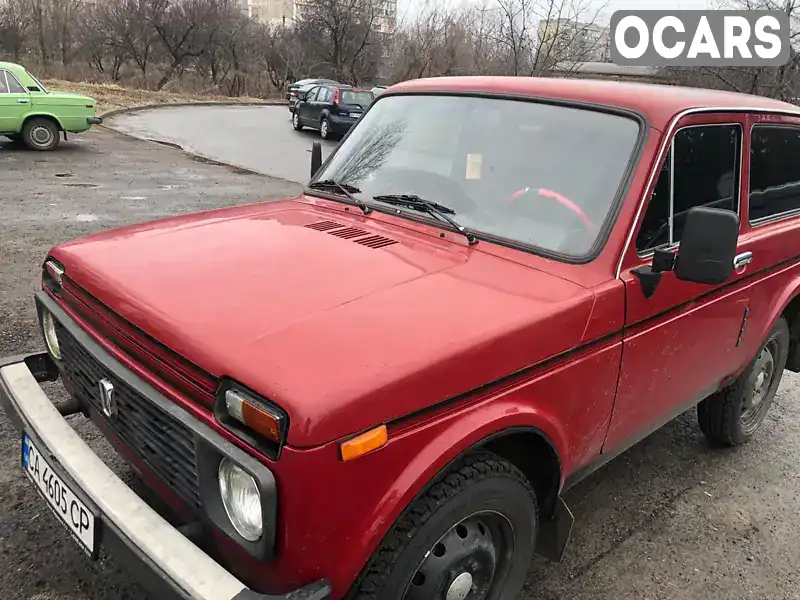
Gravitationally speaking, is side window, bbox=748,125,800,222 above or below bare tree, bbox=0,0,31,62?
below

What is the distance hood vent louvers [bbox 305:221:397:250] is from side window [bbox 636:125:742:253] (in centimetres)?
103

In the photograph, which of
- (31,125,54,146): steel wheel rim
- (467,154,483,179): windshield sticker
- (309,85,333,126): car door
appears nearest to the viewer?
(467,154,483,179): windshield sticker

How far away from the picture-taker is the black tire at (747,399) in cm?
380

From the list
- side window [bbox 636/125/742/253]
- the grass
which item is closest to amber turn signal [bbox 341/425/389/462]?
side window [bbox 636/125/742/253]

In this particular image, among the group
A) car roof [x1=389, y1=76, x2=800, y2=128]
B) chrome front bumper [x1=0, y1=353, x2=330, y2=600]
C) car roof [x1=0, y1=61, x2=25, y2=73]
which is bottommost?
chrome front bumper [x1=0, y1=353, x2=330, y2=600]

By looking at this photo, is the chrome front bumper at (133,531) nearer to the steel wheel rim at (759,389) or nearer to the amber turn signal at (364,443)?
the amber turn signal at (364,443)

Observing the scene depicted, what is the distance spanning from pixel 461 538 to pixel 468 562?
0.10 m

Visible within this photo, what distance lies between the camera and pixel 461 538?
7.11 ft

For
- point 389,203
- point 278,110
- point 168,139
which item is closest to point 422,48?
point 278,110

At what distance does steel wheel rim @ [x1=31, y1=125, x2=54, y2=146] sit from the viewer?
1361 centimetres

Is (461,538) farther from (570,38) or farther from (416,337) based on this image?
(570,38)

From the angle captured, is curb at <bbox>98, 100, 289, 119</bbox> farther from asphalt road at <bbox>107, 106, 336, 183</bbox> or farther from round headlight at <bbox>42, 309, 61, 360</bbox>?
round headlight at <bbox>42, 309, 61, 360</bbox>

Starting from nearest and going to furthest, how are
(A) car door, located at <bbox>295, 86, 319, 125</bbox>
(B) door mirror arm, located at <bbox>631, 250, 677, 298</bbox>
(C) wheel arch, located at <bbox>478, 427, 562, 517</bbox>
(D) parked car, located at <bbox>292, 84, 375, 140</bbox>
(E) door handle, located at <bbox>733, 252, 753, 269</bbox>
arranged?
1. (C) wheel arch, located at <bbox>478, 427, 562, 517</bbox>
2. (B) door mirror arm, located at <bbox>631, 250, 677, 298</bbox>
3. (E) door handle, located at <bbox>733, 252, 753, 269</bbox>
4. (D) parked car, located at <bbox>292, 84, 375, 140</bbox>
5. (A) car door, located at <bbox>295, 86, 319, 125</bbox>

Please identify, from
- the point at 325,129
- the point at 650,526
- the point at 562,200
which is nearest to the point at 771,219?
the point at 562,200
